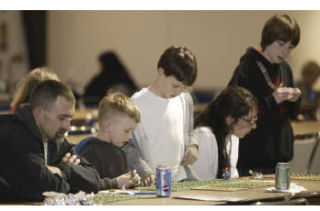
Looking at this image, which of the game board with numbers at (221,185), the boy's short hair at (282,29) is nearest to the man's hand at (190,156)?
the game board with numbers at (221,185)

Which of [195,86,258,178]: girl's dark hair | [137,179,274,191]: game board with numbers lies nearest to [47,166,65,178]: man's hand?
[137,179,274,191]: game board with numbers

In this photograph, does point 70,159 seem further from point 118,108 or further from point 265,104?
point 265,104

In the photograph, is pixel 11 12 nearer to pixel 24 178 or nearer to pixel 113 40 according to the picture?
pixel 113 40

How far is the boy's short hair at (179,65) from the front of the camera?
434 cm

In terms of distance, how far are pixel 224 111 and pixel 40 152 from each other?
1.69m

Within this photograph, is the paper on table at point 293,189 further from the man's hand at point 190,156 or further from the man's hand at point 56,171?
the man's hand at point 56,171

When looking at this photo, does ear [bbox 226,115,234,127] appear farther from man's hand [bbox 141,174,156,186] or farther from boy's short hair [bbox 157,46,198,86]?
man's hand [bbox 141,174,156,186]

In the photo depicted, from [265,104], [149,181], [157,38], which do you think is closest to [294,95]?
[265,104]

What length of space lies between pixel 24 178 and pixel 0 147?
18 cm

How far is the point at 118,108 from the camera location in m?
4.11

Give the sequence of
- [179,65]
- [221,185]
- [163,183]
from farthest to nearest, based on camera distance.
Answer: [179,65] → [221,185] → [163,183]

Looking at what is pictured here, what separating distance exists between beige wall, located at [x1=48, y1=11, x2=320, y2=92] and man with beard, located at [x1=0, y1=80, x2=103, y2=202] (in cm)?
847

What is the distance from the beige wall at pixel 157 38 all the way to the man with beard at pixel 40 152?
27.8ft
